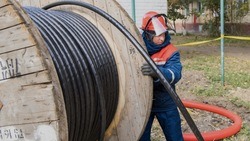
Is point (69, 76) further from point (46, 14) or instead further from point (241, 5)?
point (241, 5)

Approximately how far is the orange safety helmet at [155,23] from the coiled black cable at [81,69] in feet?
1.50

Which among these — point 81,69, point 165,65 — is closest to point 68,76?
point 81,69

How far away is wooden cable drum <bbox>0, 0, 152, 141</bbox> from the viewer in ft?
7.17

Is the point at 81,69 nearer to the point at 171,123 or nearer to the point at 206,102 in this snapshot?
the point at 171,123

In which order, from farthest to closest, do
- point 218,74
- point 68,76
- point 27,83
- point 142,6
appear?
1. point 142,6
2. point 218,74
3. point 68,76
4. point 27,83

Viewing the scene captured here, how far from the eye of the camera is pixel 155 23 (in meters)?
3.64

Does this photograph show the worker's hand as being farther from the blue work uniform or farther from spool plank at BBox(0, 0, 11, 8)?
spool plank at BBox(0, 0, 11, 8)

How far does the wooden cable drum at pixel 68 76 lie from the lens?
2.19m

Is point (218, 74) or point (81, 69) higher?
point (81, 69)

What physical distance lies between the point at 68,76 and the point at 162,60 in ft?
4.01

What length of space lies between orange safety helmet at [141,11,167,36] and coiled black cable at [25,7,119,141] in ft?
1.50

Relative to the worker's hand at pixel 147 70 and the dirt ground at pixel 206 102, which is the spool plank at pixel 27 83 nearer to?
the worker's hand at pixel 147 70

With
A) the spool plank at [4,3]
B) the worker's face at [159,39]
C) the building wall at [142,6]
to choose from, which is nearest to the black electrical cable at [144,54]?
the worker's face at [159,39]

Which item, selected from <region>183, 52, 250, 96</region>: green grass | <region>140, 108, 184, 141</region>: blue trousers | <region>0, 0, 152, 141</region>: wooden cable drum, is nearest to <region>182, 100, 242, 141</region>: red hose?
<region>140, 108, 184, 141</region>: blue trousers
